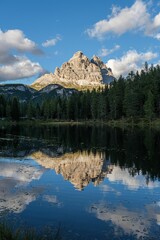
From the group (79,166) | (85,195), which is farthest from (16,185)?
(79,166)

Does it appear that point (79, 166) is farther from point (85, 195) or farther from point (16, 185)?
point (85, 195)

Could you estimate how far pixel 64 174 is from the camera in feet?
111

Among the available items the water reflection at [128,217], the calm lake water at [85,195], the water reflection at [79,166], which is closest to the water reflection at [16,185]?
the calm lake water at [85,195]

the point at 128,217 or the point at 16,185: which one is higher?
the point at 16,185

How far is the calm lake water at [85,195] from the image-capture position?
17781mm

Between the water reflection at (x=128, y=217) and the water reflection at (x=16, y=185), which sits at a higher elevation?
the water reflection at (x=16, y=185)

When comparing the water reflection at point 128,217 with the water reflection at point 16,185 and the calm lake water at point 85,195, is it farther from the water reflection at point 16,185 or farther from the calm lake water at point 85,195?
the water reflection at point 16,185

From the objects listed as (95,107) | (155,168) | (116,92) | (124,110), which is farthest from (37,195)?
(95,107)

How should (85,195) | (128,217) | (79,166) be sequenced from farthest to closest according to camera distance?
(79,166)
(85,195)
(128,217)

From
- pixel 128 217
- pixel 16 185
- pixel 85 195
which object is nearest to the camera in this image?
pixel 128 217

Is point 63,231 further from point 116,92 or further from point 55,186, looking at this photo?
point 116,92

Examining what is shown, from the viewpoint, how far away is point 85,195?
2495 cm

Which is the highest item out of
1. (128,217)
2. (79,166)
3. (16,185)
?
(79,166)

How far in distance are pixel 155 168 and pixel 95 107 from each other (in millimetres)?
147934
